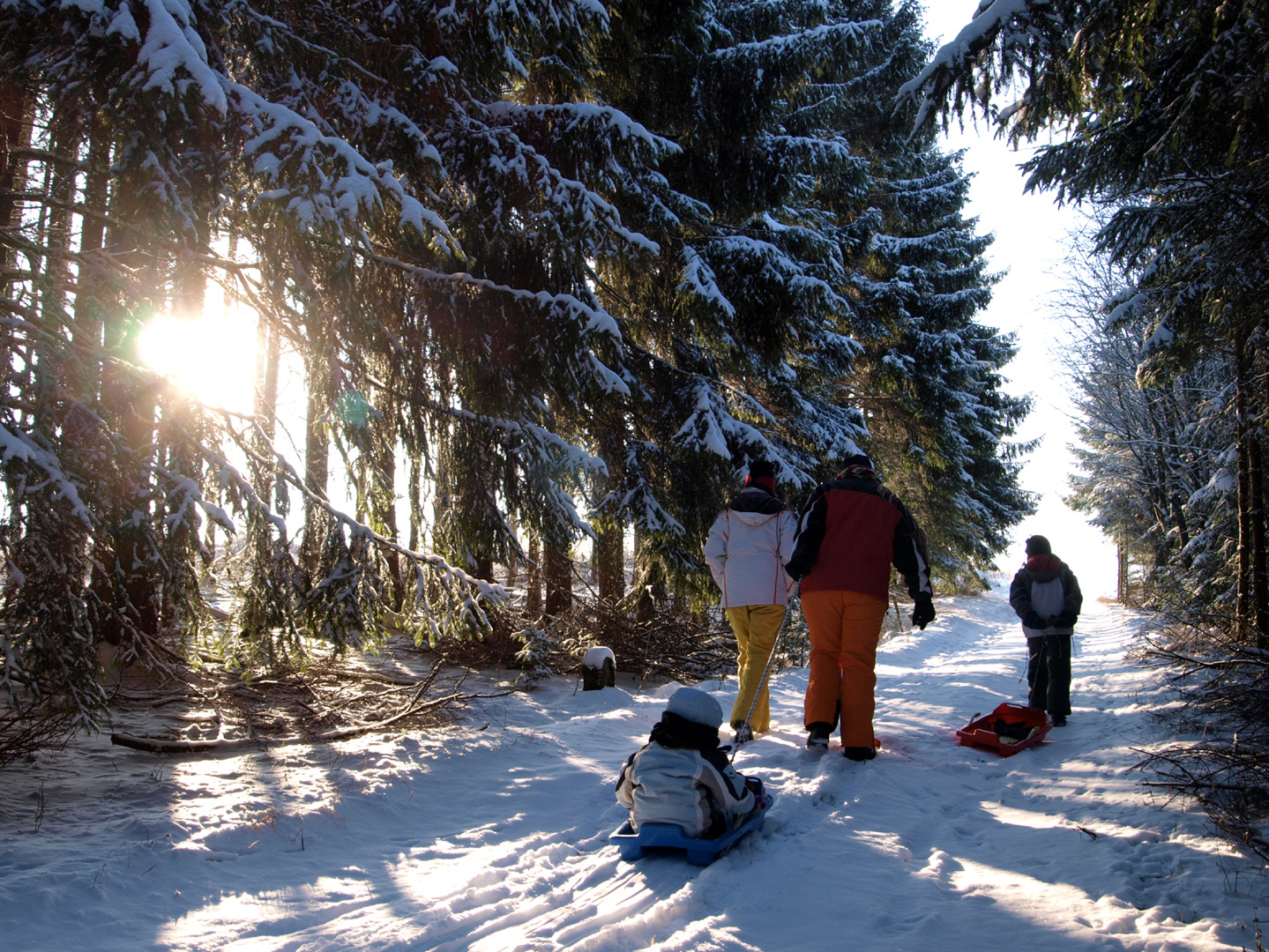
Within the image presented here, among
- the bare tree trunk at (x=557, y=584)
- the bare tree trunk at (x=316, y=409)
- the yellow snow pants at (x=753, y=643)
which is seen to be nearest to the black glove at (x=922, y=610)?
the yellow snow pants at (x=753, y=643)

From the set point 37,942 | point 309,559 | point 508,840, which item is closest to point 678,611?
point 309,559

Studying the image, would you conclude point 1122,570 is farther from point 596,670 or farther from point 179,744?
point 179,744

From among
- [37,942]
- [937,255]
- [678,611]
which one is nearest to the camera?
[37,942]

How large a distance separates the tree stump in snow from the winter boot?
3.45m

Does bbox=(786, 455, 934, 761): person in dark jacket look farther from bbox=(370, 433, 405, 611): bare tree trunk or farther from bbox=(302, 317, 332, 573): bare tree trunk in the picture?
bbox=(302, 317, 332, 573): bare tree trunk

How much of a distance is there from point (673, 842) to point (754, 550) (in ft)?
8.29

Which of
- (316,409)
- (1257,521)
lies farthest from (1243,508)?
(316,409)

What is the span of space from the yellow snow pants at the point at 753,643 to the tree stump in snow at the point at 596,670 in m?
2.83

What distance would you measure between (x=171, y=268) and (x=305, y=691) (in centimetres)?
393

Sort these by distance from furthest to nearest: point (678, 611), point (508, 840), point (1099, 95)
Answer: point (678, 611) < point (1099, 95) < point (508, 840)

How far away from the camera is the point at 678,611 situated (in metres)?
10.8

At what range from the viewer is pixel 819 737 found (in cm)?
481

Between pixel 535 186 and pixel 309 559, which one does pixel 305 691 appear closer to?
pixel 309 559

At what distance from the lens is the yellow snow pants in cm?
526
